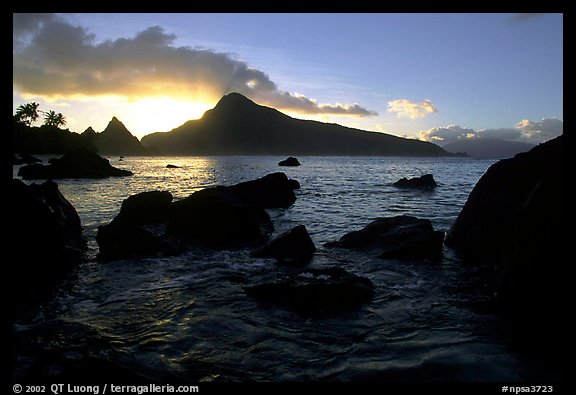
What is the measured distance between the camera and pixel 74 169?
52.8 metres

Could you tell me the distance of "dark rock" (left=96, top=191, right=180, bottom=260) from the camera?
11953 millimetres

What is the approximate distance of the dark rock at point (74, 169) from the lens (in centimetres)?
4878

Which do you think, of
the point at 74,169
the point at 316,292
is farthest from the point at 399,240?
the point at 74,169

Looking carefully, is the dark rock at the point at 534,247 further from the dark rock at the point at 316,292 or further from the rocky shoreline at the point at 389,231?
the dark rock at the point at 316,292

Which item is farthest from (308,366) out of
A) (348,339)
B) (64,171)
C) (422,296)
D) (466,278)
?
(64,171)

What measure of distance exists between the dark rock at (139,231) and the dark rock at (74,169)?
42087mm

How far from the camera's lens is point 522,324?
6.66m

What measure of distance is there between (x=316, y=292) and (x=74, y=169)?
55835 millimetres

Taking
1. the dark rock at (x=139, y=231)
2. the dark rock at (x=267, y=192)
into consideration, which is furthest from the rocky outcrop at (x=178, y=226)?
the dark rock at (x=267, y=192)

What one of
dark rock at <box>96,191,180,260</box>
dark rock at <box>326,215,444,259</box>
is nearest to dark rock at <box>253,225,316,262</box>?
dark rock at <box>326,215,444,259</box>

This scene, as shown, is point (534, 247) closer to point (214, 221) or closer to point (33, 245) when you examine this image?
point (214, 221)

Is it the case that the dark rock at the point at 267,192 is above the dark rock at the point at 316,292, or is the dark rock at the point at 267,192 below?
above

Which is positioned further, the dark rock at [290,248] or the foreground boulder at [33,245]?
the dark rock at [290,248]
